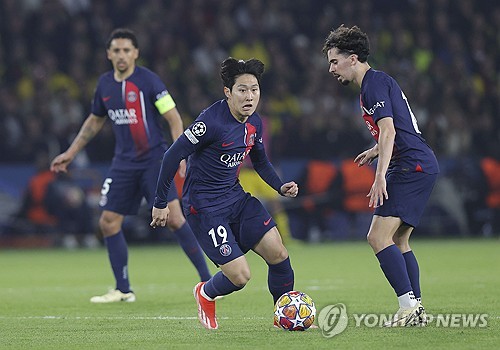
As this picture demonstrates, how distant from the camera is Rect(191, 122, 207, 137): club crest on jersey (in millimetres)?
7562

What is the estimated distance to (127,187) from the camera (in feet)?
33.6

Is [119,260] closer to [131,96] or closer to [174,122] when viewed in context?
[174,122]

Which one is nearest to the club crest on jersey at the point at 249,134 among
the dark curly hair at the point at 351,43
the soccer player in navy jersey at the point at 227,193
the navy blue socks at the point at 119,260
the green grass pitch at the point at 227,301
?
the soccer player in navy jersey at the point at 227,193

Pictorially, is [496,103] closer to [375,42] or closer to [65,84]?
[375,42]

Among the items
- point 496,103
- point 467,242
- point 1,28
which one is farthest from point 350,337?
point 1,28

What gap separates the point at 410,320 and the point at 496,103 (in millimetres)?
13473

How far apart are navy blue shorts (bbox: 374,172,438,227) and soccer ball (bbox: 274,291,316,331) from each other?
888 mm

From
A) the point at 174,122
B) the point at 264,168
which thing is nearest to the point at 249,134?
the point at 264,168

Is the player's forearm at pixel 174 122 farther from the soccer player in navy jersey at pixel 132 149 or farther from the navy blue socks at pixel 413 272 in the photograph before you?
the navy blue socks at pixel 413 272

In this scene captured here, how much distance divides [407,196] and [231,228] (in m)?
1.30

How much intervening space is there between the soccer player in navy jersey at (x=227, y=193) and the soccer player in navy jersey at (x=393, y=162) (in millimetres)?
642

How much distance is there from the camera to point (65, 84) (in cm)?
2038

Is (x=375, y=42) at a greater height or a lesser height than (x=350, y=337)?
greater

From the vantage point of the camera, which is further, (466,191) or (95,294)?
(466,191)
